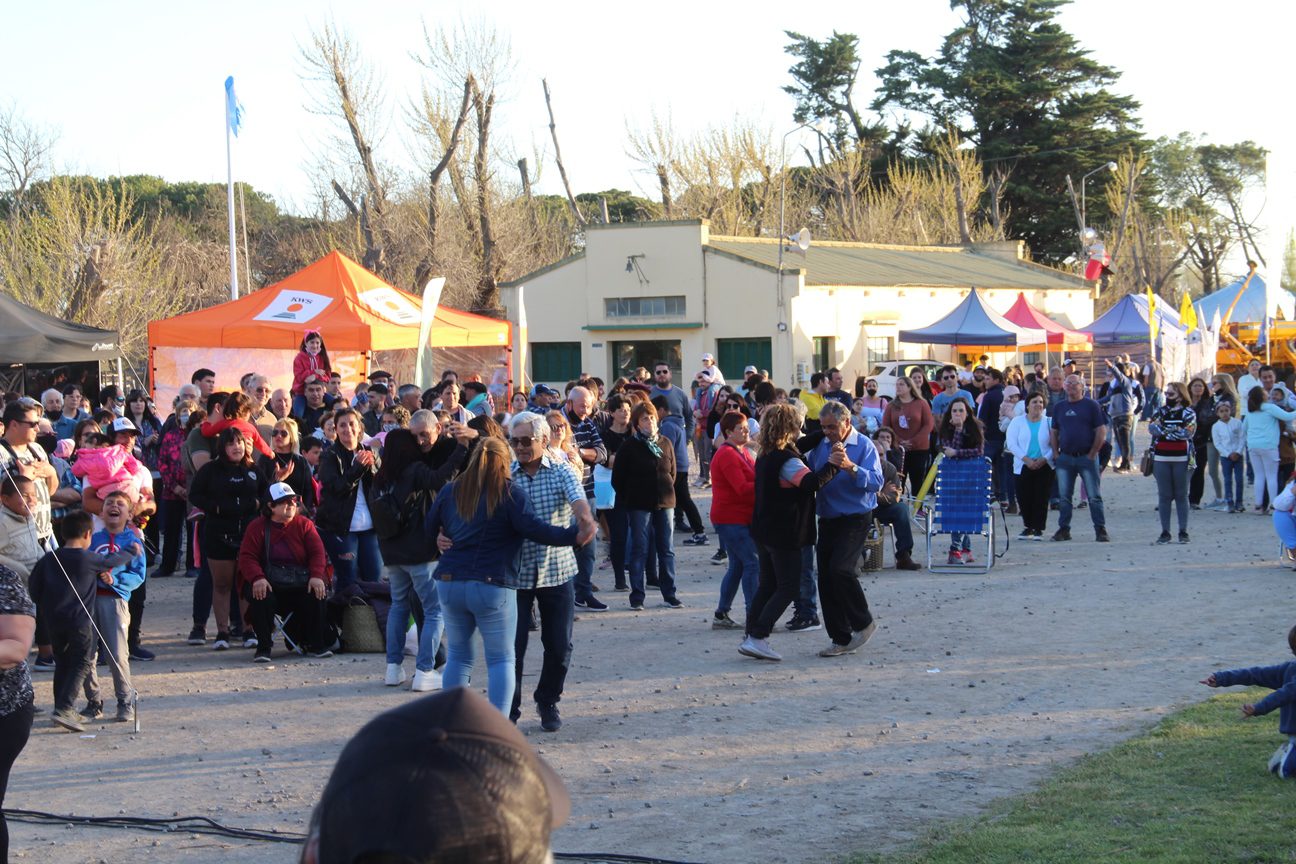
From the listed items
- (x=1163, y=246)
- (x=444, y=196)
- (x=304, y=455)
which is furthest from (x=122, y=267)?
(x=1163, y=246)

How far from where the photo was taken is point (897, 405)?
1617 cm

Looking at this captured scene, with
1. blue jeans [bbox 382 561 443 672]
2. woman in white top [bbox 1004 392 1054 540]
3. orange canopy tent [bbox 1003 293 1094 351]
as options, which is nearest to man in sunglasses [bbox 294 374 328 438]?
blue jeans [bbox 382 561 443 672]

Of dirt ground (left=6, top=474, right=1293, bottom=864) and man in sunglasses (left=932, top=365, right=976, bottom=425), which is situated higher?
man in sunglasses (left=932, top=365, right=976, bottom=425)

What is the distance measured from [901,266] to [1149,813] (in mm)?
42253

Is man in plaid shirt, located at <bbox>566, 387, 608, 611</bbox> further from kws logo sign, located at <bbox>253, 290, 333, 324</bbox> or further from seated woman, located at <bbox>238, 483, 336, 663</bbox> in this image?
kws logo sign, located at <bbox>253, 290, 333, 324</bbox>

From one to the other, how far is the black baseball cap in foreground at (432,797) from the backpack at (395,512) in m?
7.04

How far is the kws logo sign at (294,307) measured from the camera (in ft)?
62.6

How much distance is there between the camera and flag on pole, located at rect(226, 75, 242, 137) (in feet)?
98.8

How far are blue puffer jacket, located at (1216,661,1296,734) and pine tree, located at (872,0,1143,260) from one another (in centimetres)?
5591

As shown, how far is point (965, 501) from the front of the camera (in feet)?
44.1

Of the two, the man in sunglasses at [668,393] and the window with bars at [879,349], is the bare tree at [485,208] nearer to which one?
A: the window with bars at [879,349]

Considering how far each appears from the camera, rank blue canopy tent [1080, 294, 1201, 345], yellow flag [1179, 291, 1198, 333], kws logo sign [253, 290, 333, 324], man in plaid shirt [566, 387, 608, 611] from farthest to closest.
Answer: blue canopy tent [1080, 294, 1201, 345] → yellow flag [1179, 291, 1198, 333] → kws logo sign [253, 290, 333, 324] → man in plaid shirt [566, 387, 608, 611]

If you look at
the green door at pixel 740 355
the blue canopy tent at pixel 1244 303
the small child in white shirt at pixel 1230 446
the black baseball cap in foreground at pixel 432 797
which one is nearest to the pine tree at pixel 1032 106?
the blue canopy tent at pixel 1244 303

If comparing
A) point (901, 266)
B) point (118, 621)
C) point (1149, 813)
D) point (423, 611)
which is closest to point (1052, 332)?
point (901, 266)
